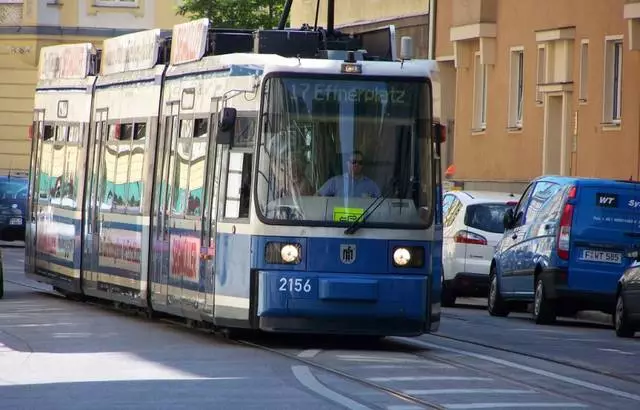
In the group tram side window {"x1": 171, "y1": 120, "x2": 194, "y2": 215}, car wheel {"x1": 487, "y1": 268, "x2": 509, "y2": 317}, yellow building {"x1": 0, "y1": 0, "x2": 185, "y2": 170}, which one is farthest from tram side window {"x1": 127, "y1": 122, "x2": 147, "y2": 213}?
yellow building {"x1": 0, "y1": 0, "x2": 185, "y2": 170}

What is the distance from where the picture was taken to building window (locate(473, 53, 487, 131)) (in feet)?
152

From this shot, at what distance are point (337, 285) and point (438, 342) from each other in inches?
97.6

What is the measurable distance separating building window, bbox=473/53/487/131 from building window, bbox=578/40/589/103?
6.17 m

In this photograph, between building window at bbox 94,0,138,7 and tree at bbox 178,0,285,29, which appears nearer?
tree at bbox 178,0,285,29

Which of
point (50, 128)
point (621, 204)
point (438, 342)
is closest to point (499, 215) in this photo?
point (621, 204)

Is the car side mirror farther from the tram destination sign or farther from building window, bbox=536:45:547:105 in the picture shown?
building window, bbox=536:45:547:105

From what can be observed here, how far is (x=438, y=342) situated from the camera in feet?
67.1

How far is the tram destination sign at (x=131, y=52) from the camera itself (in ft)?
74.7

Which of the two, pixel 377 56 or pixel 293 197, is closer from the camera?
pixel 293 197

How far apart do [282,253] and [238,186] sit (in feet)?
2.71

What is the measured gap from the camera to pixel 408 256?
18.5 meters

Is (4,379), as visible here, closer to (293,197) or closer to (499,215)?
A: (293,197)

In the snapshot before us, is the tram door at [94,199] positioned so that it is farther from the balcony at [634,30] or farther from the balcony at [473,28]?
the balcony at [473,28]

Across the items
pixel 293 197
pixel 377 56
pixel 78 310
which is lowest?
pixel 78 310
